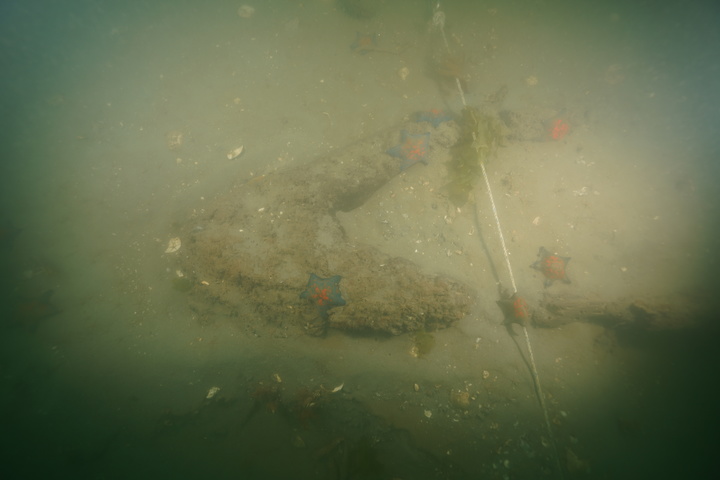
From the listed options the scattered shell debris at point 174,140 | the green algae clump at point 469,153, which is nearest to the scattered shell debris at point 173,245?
the scattered shell debris at point 174,140

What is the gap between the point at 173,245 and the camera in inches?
217

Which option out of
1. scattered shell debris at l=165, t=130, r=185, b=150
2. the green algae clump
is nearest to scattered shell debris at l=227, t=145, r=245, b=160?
scattered shell debris at l=165, t=130, r=185, b=150

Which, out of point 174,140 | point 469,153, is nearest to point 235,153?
point 174,140

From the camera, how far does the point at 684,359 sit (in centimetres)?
483

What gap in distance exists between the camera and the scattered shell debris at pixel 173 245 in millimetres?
5484

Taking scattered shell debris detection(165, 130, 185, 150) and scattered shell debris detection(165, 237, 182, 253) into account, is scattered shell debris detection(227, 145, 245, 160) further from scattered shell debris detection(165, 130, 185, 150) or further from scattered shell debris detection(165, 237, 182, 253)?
scattered shell debris detection(165, 237, 182, 253)

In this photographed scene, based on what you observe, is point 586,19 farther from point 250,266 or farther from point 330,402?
point 330,402

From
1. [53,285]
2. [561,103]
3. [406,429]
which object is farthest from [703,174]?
[53,285]

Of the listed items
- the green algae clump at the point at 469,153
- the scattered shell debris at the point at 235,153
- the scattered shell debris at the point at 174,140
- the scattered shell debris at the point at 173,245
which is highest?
the scattered shell debris at the point at 174,140

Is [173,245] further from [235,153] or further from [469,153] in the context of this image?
[469,153]

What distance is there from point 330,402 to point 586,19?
11.9m

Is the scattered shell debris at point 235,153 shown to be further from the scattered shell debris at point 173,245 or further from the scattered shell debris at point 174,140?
the scattered shell debris at point 173,245

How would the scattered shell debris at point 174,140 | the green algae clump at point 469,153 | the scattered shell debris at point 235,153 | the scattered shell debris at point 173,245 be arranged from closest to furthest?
the scattered shell debris at point 173,245 < the green algae clump at point 469,153 < the scattered shell debris at point 235,153 < the scattered shell debris at point 174,140

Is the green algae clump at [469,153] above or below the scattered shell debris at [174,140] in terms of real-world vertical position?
below
